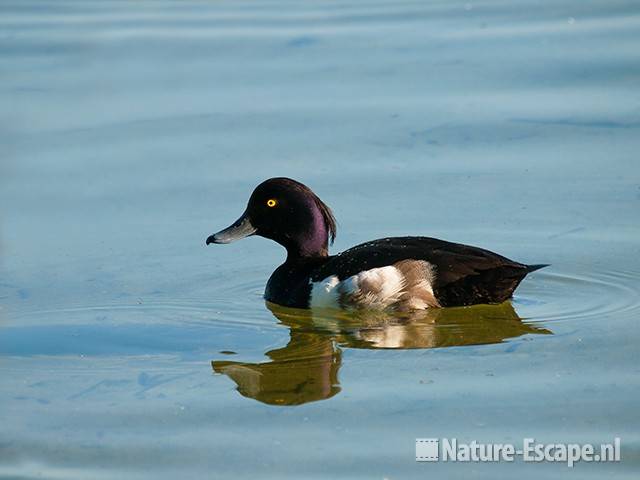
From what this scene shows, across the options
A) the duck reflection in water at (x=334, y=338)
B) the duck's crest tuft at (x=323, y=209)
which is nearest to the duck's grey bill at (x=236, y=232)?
the duck's crest tuft at (x=323, y=209)

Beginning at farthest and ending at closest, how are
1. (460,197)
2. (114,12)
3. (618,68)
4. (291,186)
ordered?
(114,12) → (618,68) → (460,197) → (291,186)

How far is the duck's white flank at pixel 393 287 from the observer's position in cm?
851

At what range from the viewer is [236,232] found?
9.24 metres

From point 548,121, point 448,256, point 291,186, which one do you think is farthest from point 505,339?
point 548,121

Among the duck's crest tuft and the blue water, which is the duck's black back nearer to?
the blue water

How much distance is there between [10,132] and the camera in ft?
37.8

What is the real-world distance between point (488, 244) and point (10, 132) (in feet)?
14.1

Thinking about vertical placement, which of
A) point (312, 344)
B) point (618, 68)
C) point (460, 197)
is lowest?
point (312, 344)

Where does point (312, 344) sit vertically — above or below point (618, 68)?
below

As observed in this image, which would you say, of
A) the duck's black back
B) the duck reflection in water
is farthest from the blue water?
Answer: the duck's black back

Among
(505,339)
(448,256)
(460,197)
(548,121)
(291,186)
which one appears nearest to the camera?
(505,339)

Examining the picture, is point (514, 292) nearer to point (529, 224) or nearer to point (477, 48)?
point (529, 224)

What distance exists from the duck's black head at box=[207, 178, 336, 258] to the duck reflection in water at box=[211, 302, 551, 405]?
2.09 feet

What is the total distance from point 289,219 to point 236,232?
0.36m
